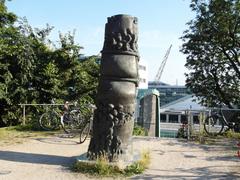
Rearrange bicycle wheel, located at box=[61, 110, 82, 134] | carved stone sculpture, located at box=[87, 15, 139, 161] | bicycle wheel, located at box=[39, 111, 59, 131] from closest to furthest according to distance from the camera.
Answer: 1. carved stone sculpture, located at box=[87, 15, 139, 161]
2. bicycle wheel, located at box=[61, 110, 82, 134]
3. bicycle wheel, located at box=[39, 111, 59, 131]

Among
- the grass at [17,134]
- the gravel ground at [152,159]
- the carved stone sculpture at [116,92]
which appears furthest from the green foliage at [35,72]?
the carved stone sculpture at [116,92]

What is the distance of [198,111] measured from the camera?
1414 cm

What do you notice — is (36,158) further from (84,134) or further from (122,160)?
(84,134)

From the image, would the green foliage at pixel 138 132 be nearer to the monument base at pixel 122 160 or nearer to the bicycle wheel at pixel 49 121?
the bicycle wheel at pixel 49 121

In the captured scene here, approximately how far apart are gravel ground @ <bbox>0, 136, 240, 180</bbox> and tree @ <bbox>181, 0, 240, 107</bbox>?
12.4 meters

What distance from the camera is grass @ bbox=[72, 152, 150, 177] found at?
25.6 ft

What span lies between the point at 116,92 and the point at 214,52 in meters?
18.1

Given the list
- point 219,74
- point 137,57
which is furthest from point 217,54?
point 137,57

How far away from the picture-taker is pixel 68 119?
44.8ft

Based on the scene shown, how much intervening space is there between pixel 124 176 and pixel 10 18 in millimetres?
13819

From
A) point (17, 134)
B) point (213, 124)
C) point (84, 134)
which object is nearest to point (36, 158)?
point (84, 134)

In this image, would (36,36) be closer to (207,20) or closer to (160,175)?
(207,20)

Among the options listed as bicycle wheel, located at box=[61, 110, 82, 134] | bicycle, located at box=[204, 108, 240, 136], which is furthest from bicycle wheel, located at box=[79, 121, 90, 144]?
bicycle, located at box=[204, 108, 240, 136]

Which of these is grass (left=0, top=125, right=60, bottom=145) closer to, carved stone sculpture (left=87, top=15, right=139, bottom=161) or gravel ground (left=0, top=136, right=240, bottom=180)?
gravel ground (left=0, top=136, right=240, bottom=180)
